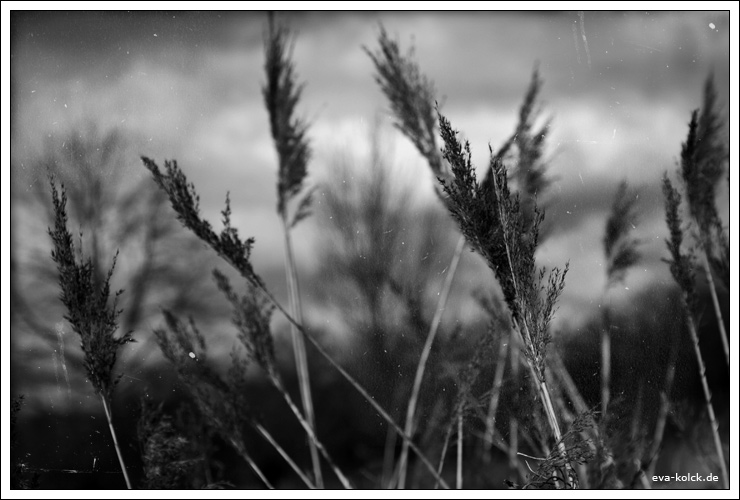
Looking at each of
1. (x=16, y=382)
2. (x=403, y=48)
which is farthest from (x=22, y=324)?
(x=403, y=48)

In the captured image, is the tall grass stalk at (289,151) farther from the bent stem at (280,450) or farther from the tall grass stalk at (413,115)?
the tall grass stalk at (413,115)

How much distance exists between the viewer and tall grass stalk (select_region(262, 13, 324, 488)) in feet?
5.24

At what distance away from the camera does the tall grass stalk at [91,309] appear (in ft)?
5.14

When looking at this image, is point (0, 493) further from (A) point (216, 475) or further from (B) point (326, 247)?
(B) point (326, 247)

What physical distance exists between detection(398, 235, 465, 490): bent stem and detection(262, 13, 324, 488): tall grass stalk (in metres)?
0.20

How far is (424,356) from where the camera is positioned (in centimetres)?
161

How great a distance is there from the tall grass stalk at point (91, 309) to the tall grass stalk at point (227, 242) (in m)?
0.21

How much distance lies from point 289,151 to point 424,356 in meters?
0.58

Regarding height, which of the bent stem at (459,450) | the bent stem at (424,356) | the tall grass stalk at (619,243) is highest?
the tall grass stalk at (619,243)

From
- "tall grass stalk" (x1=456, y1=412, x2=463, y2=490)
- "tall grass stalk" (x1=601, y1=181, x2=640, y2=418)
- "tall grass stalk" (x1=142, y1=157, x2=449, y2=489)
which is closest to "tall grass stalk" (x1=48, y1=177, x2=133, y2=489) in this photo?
"tall grass stalk" (x1=142, y1=157, x2=449, y2=489)

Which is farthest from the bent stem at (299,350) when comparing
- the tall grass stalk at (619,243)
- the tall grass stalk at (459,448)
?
the tall grass stalk at (619,243)

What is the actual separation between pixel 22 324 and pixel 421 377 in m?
0.95

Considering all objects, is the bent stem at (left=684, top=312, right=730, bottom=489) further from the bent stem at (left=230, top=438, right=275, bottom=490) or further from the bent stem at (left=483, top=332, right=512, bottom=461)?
the bent stem at (left=230, top=438, right=275, bottom=490)

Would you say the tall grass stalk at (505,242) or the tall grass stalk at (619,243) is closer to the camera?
the tall grass stalk at (505,242)
